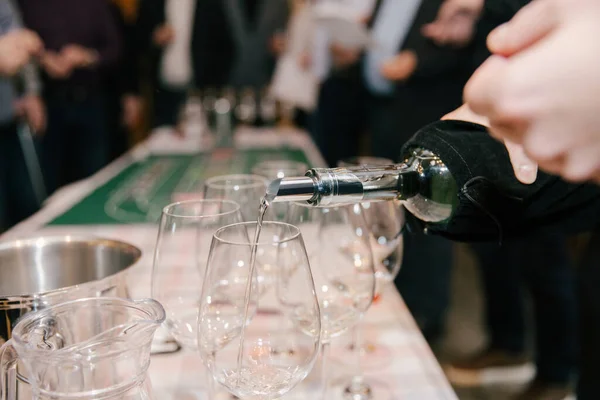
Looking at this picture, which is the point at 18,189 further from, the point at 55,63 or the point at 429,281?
the point at 429,281

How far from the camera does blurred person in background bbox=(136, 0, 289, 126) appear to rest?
136 inches

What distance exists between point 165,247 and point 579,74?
49 cm

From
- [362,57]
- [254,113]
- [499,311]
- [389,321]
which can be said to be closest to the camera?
[389,321]

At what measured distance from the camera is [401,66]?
6.63 ft

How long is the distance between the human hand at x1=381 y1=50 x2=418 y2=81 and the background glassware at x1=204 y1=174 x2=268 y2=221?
4.25 ft

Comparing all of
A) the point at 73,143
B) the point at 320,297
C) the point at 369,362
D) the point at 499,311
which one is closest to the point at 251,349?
the point at 320,297

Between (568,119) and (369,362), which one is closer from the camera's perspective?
(568,119)

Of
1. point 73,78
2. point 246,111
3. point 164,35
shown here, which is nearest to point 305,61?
point 246,111

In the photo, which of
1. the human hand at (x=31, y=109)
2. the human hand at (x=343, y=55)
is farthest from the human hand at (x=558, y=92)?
the human hand at (x=31, y=109)

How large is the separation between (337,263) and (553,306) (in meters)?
1.45

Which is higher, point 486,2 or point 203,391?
point 486,2

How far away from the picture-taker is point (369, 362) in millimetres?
748

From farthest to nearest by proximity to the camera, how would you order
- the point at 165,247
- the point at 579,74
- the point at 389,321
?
the point at 389,321 < the point at 165,247 < the point at 579,74

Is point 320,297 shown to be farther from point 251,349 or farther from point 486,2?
point 486,2
